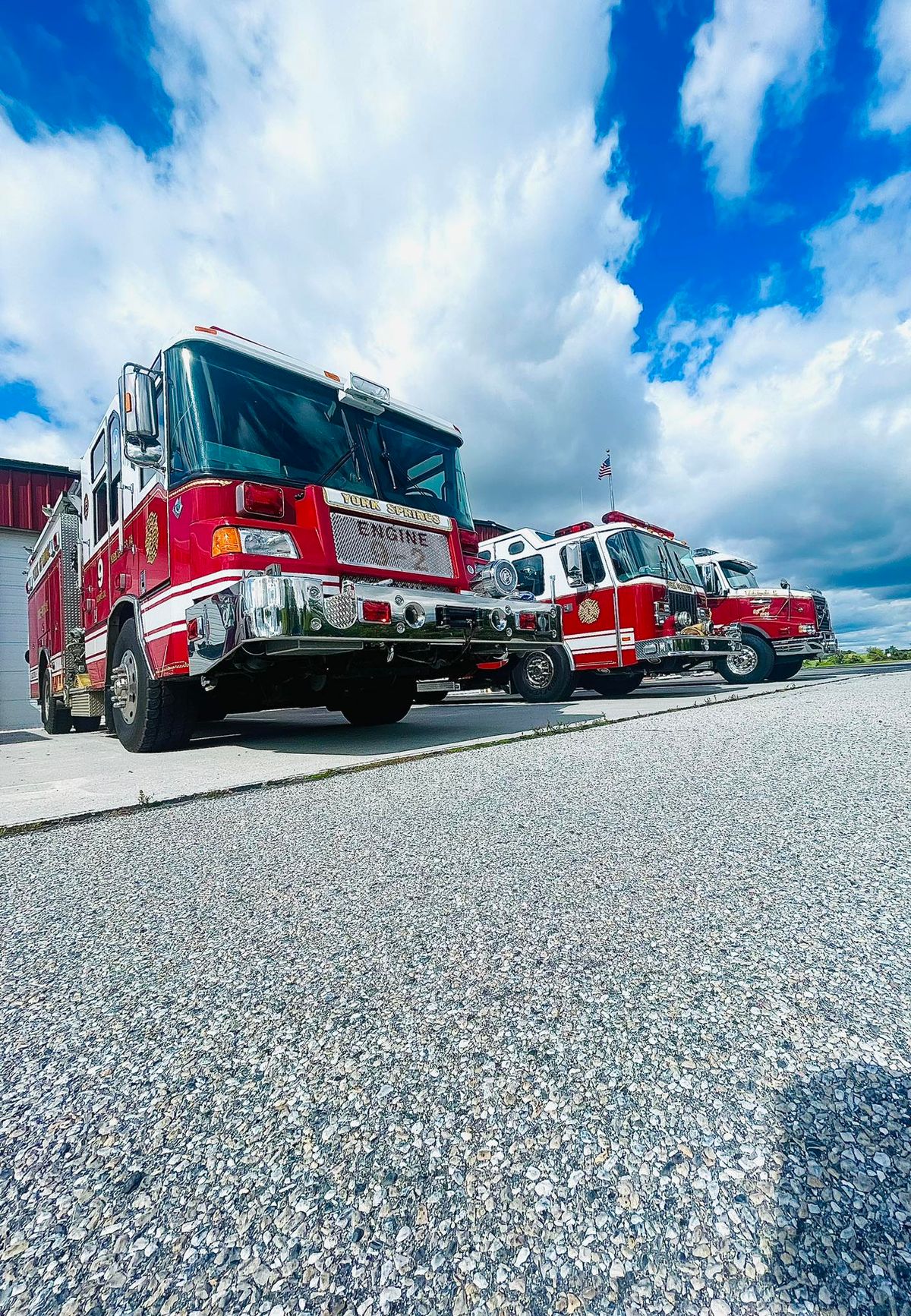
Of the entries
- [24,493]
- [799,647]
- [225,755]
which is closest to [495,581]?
[225,755]

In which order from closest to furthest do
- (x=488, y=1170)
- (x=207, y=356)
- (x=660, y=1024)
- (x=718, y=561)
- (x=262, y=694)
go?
(x=488, y=1170)
(x=660, y=1024)
(x=207, y=356)
(x=262, y=694)
(x=718, y=561)

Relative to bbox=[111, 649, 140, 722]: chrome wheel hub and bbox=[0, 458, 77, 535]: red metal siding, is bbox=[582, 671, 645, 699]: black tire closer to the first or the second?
bbox=[111, 649, 140, 722]: chrome wheel hub

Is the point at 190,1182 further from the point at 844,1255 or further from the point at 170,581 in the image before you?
the point at 170,581

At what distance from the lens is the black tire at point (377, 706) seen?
5.53 meters

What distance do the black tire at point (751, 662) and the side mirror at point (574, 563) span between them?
3.56m

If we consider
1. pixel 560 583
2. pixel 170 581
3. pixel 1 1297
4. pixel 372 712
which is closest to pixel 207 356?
pixel 170 581

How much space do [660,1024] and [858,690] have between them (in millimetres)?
6484

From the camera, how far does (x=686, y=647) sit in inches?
308

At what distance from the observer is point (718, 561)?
1122 cm

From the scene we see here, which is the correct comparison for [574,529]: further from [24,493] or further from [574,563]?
[24,493]

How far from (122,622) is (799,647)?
32.6ft

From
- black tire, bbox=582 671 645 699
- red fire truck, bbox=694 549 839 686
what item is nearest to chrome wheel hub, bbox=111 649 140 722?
black tire, bbox=582 671 645 699

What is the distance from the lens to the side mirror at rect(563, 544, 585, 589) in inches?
311

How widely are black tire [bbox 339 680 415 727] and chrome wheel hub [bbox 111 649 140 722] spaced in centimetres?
173
